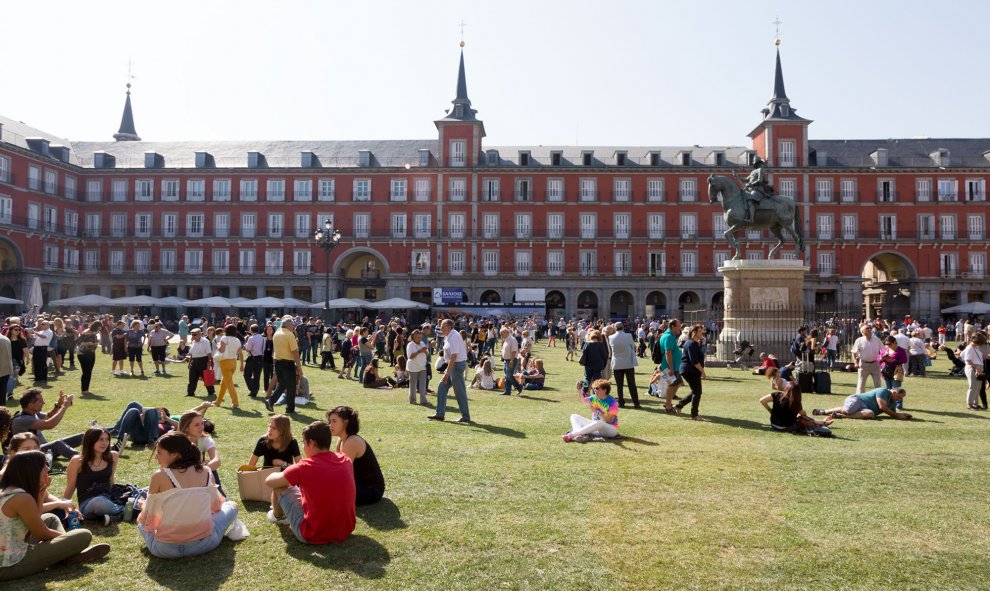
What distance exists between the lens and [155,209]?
51938mm

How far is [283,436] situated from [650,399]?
28.4ft

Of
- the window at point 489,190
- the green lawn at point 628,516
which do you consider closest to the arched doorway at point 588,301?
the window at point 489,190

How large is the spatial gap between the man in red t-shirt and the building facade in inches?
1758

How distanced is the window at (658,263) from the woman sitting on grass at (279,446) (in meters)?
46.2

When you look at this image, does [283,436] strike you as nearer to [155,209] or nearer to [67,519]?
[67,519]

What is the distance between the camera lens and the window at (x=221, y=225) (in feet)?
168

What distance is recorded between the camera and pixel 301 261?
50.9 metres

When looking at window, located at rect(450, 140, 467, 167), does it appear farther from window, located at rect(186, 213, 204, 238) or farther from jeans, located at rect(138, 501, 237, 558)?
jeans, located at rect(138, 501, 237, 558)

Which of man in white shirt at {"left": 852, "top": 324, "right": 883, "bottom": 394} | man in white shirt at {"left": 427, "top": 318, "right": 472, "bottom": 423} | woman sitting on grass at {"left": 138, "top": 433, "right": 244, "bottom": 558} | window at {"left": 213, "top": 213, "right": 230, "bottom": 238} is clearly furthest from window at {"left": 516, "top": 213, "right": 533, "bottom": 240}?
woman sitting on grass at {"left": 138, "top": 433, "right": 244, "bottom": 558}

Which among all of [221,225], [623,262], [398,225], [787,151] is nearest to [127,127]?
[221,225]

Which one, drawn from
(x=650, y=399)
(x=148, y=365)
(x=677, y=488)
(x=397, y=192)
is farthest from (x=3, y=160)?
(x=677, y=488)

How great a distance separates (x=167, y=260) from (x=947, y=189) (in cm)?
5819

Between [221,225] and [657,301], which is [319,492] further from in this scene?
[221,225]

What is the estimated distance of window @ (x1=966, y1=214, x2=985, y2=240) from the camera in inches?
1940
